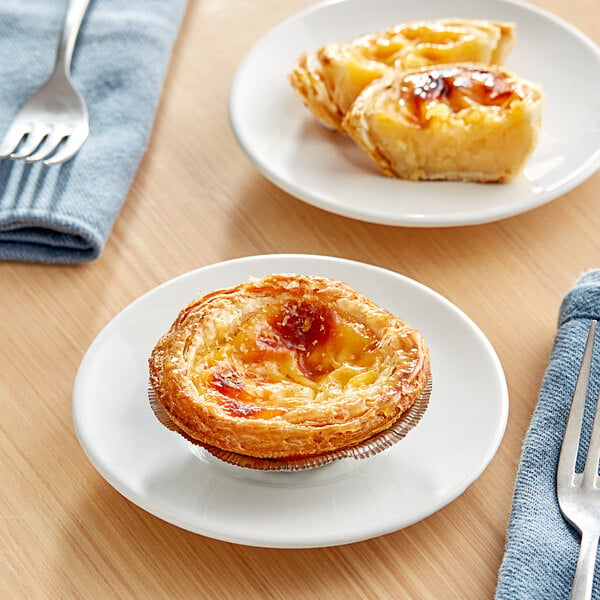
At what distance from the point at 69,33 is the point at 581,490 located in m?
1.86

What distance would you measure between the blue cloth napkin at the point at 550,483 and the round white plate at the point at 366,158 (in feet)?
1.15

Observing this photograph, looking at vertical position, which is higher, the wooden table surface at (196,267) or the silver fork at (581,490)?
the silver fork at (581,490)

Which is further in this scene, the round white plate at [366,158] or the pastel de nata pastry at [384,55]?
the pastel de nata pastry at [384,55]

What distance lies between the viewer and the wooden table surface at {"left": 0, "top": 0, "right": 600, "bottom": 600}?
146 centimetres

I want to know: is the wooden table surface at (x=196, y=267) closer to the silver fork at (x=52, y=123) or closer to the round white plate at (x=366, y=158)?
the round white plate at (x=366, y=158)

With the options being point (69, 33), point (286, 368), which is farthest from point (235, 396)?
point (69, 33)

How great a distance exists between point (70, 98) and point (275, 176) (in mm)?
641

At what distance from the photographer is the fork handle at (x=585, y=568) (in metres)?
1.33

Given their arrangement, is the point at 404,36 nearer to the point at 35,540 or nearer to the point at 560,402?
the point at 560,402

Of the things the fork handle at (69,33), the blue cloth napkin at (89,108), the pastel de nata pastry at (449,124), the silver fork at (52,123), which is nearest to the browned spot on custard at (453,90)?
the pastel de nata pastry at (449,124)

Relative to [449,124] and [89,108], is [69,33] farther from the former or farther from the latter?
[449,124]

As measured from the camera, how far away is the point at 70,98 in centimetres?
243

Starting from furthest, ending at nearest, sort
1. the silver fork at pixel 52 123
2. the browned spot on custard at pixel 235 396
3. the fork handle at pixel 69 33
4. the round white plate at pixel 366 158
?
the fork handle at pixel 69 33
the silver fork at pixel 52 123
the round white plate at pixel 366 158
the browned spot on custard at pixel 235 396

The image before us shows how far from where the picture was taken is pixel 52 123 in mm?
2365
